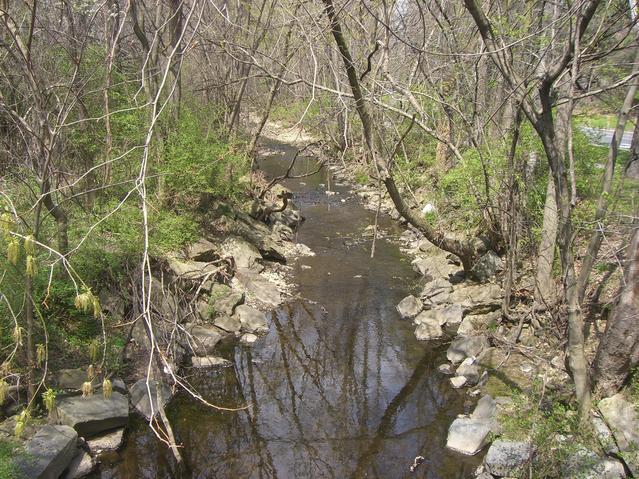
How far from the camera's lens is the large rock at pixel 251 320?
8.27 metres

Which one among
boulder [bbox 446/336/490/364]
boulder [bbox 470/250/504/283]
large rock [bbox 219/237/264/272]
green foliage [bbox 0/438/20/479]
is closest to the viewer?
green foliage [bbox 0/438/20/479]

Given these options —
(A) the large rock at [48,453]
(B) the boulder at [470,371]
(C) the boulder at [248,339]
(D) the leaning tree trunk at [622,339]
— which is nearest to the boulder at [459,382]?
(B) the boulder at [470,371]

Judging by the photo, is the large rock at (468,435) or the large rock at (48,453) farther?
the large rock at (468,435)

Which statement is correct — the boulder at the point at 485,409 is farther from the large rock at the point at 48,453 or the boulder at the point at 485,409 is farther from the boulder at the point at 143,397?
the large rock at the point at 48,453

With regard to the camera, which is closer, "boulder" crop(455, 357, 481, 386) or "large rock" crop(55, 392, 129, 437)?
"large rock" crop(55, 392, 129, 437)

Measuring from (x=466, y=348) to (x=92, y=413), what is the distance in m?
4.63

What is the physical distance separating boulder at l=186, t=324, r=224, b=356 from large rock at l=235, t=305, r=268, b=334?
41 centimetres

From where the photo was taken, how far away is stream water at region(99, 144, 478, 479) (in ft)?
17.9

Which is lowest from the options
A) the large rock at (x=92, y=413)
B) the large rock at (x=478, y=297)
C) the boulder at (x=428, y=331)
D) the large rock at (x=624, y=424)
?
the large rock at (x=92, y=413)

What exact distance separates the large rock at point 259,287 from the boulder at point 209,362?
191 centimetres

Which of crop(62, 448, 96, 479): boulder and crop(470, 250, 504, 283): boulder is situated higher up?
crop(470, 250, 504, 283): boulder

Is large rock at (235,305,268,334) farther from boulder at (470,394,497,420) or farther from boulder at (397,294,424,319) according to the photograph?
boulder at (470,394,497,420)

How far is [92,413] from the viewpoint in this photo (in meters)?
5.57

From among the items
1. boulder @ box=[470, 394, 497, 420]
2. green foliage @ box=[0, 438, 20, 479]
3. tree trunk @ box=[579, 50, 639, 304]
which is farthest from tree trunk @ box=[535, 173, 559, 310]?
green foliage @ box=[0, 438, 20, 479]
